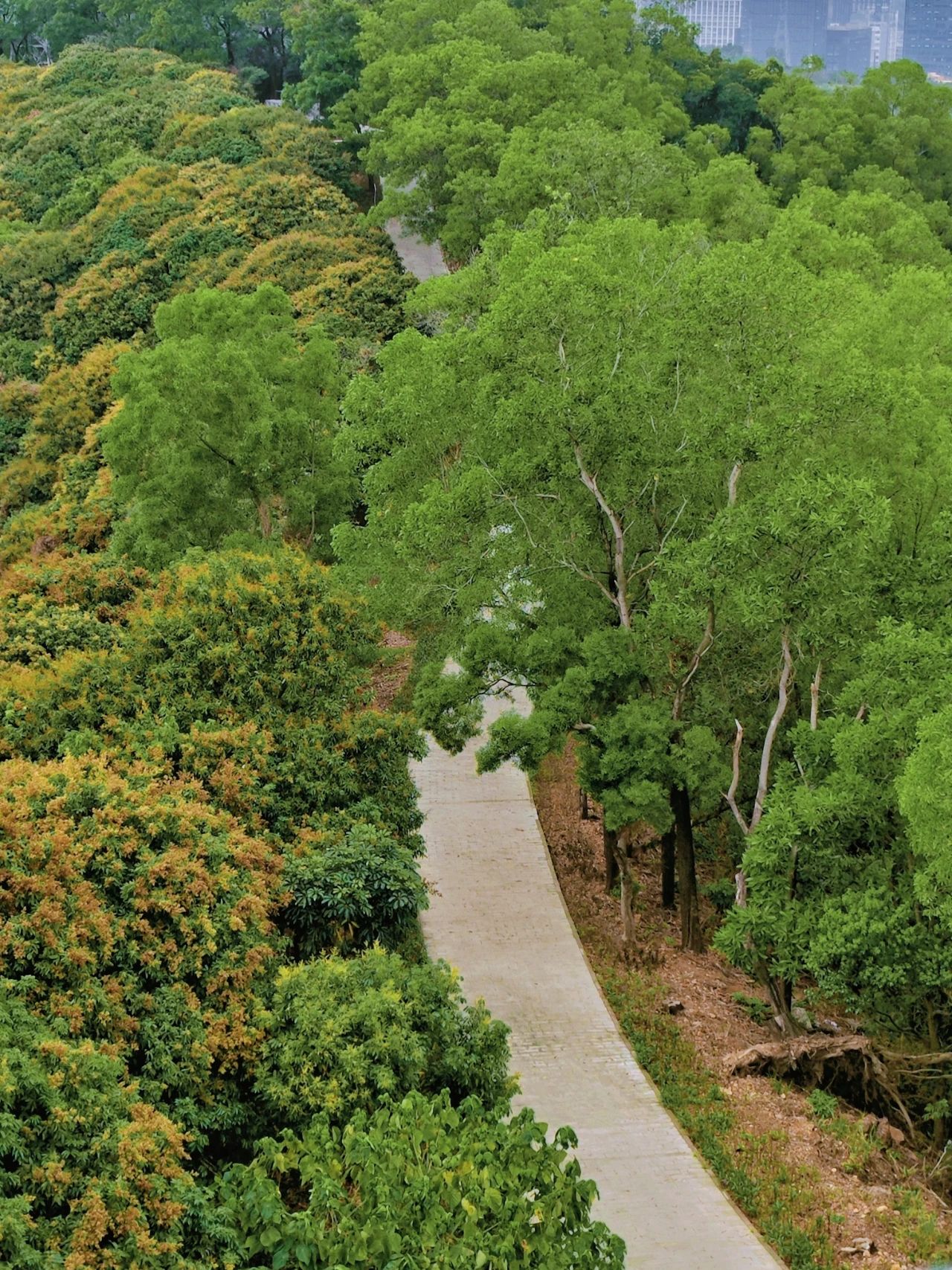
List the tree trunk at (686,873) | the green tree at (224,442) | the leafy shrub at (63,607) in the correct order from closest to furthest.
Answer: the tree trunk at (686,873)
the leafy shrub at (63,607)
the green tree at (224,442)

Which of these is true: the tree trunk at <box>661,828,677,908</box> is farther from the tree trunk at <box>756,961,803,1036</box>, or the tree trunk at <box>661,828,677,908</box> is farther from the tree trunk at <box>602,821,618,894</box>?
the tree trunk at <box>756,961,803,1036</box>

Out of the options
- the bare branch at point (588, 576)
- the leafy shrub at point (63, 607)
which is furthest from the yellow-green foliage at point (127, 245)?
the bare branch at point (588, 576)

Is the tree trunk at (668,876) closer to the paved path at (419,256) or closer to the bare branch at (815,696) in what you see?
the bare branch at (815,696)

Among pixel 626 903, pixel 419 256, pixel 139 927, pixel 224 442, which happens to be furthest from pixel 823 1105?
pixel 419 256

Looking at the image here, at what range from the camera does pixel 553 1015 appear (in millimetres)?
14250

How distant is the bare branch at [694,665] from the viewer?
14.2 metres

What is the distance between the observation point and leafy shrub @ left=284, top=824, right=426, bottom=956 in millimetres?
12352

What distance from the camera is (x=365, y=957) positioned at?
11.6 m

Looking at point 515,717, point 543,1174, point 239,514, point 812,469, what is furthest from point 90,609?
point 543,1174

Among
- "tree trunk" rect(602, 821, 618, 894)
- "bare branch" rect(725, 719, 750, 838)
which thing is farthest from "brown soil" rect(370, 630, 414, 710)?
"bare branch" rect(725, 719, 750, 838)

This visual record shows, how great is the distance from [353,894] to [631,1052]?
128 inches

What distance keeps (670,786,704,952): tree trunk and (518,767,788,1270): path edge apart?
4.03 ft

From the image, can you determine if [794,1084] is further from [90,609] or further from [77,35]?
[77,35]

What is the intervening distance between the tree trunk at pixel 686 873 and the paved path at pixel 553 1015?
1.31m
